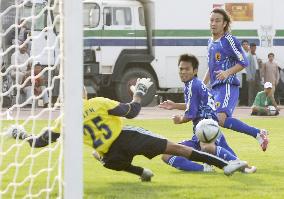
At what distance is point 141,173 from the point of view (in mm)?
8414

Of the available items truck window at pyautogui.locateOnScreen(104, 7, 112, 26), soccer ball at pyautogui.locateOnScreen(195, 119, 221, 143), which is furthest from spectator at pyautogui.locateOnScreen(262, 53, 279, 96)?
soccer ball at pyautogui.locateOnScreen(195, 119, 221, 143)

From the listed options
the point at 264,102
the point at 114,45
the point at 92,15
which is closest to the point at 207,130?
the point at 264,102

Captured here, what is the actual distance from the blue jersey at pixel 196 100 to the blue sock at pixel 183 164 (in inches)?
15.7

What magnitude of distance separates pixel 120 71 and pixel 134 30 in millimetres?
1117

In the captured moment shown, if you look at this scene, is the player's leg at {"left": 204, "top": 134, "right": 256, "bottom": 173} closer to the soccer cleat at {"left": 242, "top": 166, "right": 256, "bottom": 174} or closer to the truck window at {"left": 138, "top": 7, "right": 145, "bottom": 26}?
the soccer cleat at {"left": 242, "top": 166, "right": 256, "bottom": 174}

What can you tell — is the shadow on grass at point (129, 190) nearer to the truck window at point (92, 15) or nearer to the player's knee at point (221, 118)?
the player's knee at point (221, 118)

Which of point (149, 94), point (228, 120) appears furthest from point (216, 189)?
point (149, 94)

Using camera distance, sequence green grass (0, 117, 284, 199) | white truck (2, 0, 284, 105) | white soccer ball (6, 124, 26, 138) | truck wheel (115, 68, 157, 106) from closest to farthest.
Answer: green grass (0, 117, 284, 199)
white soccer ball (6, 124, 26, 138)
truck wheel (115, 68, 157, 106)
white truck (2, 0, 284, 105)

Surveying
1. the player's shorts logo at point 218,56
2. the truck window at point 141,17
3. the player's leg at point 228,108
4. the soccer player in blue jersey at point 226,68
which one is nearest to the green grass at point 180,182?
the player's leg at point 228,108

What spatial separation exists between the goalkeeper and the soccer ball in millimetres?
534

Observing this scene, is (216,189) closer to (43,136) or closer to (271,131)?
(43,136)

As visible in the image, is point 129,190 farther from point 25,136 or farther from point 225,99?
point 225,99

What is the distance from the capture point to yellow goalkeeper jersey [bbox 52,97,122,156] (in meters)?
7.88

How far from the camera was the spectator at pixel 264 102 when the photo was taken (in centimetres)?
2078
